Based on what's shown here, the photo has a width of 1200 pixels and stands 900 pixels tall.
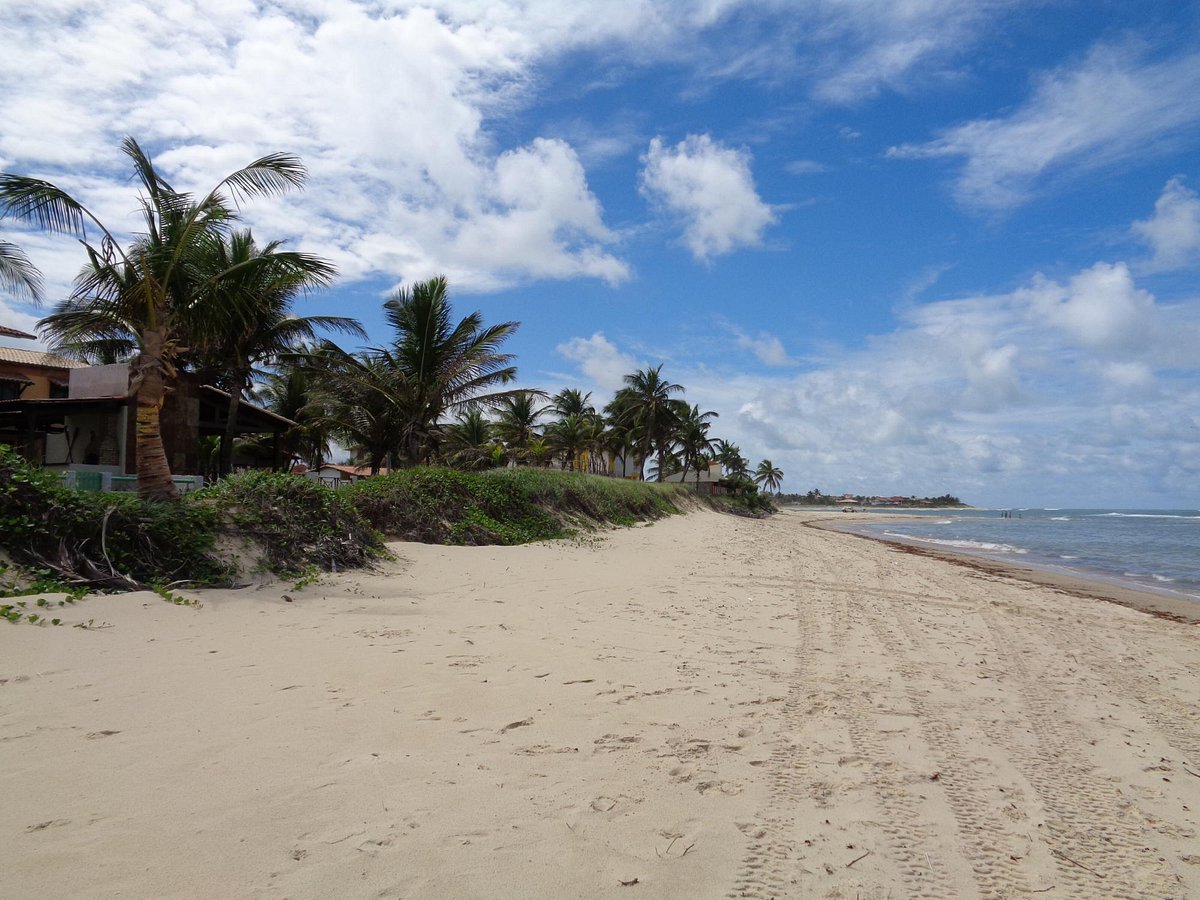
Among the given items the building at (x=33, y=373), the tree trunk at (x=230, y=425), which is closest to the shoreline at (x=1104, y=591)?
the tree trunk at (x=230, y=425)

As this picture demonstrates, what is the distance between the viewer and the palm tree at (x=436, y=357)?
16.5m

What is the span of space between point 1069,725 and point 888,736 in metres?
1.32

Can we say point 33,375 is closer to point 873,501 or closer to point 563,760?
point 563,760

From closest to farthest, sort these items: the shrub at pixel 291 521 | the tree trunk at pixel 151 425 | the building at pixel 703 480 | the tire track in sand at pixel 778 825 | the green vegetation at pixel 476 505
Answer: the tire track in sand at pixel 778 825
the shrub at pixel 291 521
the tree trunk at pixel 151 425
the green vegetation at pixel 476 505
the building at pixel 703 480

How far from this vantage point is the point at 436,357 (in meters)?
17.1

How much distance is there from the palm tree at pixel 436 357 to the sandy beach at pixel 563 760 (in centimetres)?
1064

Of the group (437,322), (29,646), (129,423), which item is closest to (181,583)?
(29,646)

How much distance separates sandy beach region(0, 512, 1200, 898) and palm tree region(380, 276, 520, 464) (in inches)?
419

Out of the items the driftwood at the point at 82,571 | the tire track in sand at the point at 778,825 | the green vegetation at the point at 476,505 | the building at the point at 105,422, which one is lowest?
the tire track in sand at the point at 778,825

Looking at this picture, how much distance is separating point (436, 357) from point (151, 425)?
958cm

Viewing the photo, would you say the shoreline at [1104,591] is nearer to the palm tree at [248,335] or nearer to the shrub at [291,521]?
the shrub at [291,521]

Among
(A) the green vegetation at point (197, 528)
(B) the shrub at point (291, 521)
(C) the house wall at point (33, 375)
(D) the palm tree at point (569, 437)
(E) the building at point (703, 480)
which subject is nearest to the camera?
(A) the green vegetation at point (197, 528)

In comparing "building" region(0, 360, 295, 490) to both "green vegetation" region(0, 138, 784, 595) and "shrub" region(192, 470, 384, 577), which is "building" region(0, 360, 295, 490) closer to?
"green vegetation" region(0, 138, 784, 595)

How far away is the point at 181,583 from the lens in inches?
240
